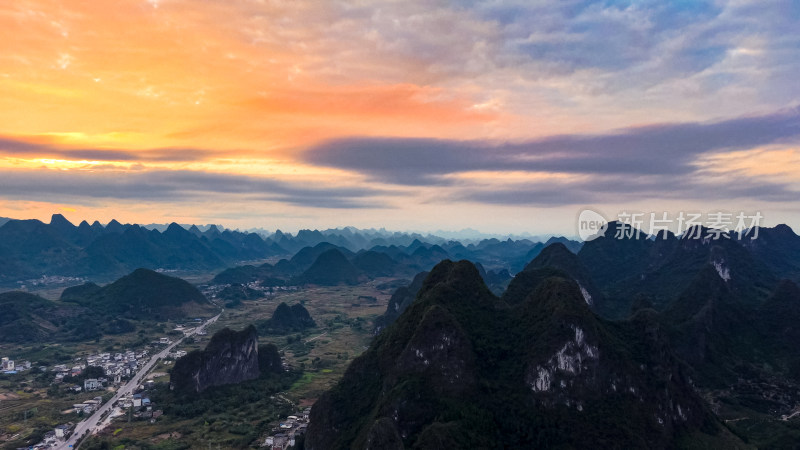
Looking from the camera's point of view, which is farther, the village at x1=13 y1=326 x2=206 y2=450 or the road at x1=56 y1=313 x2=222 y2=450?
the village at x1=13 y1=326 x2=206 y2=450

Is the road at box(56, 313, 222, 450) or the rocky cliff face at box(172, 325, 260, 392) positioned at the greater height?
the rocky cliff face at box(172, 325, 260, 392)

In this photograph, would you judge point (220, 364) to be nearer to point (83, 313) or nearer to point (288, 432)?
point (288, 432)

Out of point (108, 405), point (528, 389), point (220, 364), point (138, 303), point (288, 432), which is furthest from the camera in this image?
point (138, 303)

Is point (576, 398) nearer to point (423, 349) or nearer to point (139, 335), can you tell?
point (423, 349)

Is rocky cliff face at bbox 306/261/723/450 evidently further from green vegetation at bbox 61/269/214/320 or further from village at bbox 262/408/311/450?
green vegetation at bbox 61/269/214/320

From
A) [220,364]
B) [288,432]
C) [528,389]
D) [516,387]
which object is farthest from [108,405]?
[528,389]

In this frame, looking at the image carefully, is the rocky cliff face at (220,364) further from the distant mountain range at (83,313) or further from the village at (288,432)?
the distant mountain range at (83,313)

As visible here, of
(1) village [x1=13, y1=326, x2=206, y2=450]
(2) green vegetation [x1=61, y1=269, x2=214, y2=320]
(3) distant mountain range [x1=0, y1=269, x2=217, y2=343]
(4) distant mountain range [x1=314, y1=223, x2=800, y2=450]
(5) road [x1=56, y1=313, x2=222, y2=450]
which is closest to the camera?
(4) distant mountain range [x1=314, y1=223, x2=800, y2=450]

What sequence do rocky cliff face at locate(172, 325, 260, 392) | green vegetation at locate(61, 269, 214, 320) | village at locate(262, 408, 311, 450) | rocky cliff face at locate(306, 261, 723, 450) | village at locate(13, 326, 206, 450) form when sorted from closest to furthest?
1. rocky cliff face at locate(306, 261, 723, 450)
2. village at locate(262, 408, 311, 450)
3. village at locate(13, 326, 206, 450)
4. rocky cliff face at locate(172, 325, 260, 392)
5. green vegetation at locate(61, 269, 214, 320)

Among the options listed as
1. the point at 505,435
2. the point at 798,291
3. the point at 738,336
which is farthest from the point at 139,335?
the point at 798,291

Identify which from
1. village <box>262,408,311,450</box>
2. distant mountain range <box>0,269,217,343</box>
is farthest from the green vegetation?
village <box>262,408,311,450</box>
